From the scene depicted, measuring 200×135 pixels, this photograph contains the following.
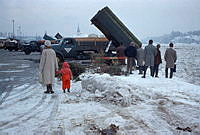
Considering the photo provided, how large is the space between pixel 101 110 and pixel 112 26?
8.35 m

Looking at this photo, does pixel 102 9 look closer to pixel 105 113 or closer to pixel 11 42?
pixel 105 113

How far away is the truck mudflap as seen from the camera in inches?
506

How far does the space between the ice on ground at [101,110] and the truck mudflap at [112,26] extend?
6033 mm

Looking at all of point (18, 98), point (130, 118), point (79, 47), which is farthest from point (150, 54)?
point (79, 47)

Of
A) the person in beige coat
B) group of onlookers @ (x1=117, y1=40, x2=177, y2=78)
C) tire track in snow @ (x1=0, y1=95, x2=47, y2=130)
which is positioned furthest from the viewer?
group of onlookers @ (x1=117, y1=40, x2=177, y2=78)

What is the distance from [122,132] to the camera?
13.6 ft

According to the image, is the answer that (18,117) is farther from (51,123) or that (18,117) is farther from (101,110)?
(101,110)

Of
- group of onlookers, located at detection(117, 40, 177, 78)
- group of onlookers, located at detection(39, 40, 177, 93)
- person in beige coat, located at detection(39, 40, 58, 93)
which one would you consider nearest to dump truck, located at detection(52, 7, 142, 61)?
group of onlookers, located at detection(39, 40, 177, 93)

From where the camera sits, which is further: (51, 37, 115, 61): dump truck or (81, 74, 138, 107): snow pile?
(51, 37, 115, 61): dump truck

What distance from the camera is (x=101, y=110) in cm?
546

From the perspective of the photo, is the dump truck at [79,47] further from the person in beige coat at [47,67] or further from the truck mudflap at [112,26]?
the person in beige coat at [47,67]

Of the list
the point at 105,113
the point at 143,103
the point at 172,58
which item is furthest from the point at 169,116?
the point at 172,58

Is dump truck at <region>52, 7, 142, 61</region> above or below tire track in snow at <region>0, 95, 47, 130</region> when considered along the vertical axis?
above

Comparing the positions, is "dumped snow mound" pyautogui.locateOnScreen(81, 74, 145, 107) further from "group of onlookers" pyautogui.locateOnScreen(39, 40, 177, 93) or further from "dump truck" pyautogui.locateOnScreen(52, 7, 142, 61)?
"dump truck" pyautogui.locateOnScreen(52, 7, 142, 61)
